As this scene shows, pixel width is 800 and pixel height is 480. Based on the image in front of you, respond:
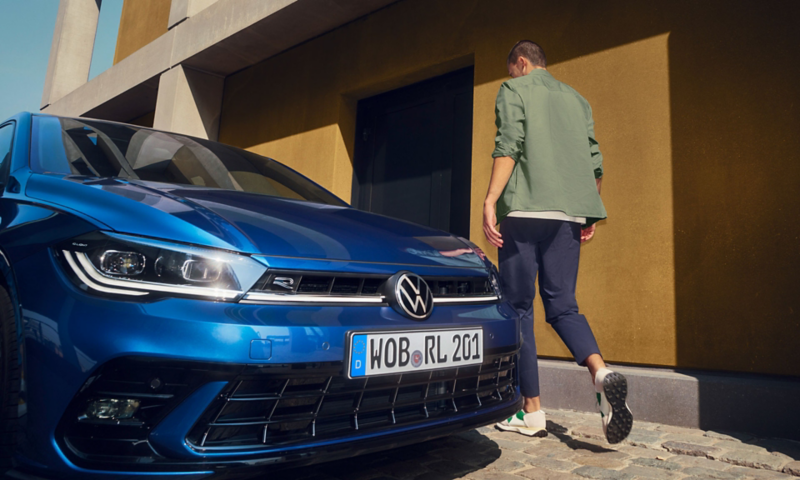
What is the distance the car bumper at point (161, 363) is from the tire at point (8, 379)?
5 centimetres

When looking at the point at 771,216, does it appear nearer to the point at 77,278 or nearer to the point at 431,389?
the point at 431,389

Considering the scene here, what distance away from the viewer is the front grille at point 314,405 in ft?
4.26

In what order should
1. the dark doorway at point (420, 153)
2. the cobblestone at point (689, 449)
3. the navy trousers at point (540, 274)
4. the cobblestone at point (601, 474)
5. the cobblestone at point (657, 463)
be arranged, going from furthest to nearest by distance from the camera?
the dark doorway at point (420, 153), the navy trousers at point (540, 274), the cobblestone at point (689, 449), the cobblestone at point (657, 463), the cobblestone at point (601, 474)

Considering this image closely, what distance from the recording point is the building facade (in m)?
2.97

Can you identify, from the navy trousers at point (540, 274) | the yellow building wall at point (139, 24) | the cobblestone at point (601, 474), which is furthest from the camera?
the yellow building wall at point (139, 24)

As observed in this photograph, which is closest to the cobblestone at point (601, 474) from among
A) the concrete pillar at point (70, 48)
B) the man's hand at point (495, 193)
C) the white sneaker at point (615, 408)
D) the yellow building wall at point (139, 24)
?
the white sneaker at point (615, 408)

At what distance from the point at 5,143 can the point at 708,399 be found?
11.3ft

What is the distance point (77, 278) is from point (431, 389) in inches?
39.2

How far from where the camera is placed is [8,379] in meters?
1.42

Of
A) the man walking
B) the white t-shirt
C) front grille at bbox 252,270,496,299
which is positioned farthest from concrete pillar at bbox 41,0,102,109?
front grille at bbox 252,270,496,299

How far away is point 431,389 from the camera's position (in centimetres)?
168

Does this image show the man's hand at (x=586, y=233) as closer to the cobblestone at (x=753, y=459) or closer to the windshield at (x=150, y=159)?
the cobblestone at (x=753, y=459)

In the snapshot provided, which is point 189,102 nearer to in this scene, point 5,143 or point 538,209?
point 5,143

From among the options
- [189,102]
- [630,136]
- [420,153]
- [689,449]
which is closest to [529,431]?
[689,449]
